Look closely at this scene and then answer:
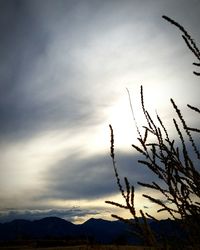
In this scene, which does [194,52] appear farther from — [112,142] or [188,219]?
[188,219]

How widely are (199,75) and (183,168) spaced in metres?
0.68

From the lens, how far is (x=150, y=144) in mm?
2775

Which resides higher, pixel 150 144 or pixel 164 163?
pixel 150 144

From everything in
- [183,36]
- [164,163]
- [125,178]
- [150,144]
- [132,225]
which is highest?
[183,36]

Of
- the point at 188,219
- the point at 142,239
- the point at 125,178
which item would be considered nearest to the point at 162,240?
the point at 142,239

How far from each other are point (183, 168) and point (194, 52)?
0.80 m

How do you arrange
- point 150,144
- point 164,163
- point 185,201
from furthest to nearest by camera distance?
point 150,144 < point 164,163 < point 185,201

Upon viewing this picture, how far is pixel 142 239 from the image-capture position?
2.15 m

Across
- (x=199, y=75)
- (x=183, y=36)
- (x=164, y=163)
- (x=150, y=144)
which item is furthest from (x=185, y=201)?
(x=183, y=36)

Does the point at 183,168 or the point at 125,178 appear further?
the point at 183,168

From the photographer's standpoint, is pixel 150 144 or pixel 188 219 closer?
pixel 188 219

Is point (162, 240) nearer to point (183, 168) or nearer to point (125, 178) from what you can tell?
point (125, 178)

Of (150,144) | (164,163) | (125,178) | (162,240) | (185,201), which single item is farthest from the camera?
(150,144)

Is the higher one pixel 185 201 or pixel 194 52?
pixel 194 52
